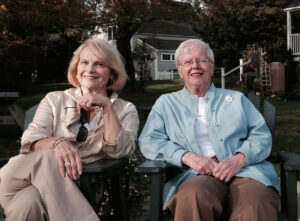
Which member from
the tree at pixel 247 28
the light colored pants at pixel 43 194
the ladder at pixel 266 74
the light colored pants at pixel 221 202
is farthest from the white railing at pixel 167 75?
the light colored pants at pixel 43 194

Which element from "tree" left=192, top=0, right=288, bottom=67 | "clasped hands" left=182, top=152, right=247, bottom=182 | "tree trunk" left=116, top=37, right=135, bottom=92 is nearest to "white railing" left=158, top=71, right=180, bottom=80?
"tree" left=192, top=0, right=288, bottom=67

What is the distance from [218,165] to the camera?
263 centimetres

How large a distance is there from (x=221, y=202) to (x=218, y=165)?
0.25m

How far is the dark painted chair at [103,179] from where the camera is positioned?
2.42 meters

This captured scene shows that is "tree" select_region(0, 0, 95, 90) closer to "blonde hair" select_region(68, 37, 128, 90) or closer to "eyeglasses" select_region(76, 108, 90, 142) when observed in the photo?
"blonde hair" select_region(68, 37, 128, 90)

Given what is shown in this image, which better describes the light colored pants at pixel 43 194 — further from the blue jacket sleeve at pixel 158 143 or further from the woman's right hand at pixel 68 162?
the blue jacket sleeve at pixel 158 143

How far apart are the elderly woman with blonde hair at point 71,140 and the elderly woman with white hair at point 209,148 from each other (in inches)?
10.3

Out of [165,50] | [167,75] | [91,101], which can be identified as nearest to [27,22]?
[91,101]

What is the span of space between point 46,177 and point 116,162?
0.44 meters

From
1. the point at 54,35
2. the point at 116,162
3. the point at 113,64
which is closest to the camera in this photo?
the point at 116,162

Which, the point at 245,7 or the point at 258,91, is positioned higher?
the point at 245,7

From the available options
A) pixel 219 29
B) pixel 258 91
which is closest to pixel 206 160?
pixel 258 91

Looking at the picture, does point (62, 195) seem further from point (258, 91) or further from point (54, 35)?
point (54, 35)

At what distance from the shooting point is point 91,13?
13.3m
